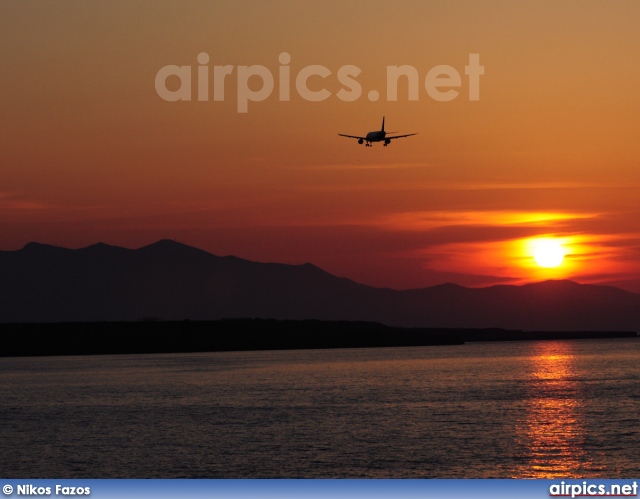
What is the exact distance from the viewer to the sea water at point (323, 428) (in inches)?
2327

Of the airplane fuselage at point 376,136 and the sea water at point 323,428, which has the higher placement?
the airplane fuselage at point 376,136

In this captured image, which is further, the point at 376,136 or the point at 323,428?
the point at 376,136

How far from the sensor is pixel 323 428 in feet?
251

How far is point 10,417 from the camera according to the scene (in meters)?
89.9

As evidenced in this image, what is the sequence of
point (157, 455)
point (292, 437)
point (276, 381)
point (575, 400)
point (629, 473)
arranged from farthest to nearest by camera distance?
point (276, 381) → point (575, 400) → point (292, 437) → point (157, 455) → point (629, 473)

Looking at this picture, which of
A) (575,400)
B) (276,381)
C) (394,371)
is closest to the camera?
(575,400)

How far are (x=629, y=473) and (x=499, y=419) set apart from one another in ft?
90.3

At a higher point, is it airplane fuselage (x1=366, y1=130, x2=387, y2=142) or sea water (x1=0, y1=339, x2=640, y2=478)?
airplane fuselage (x1=366, y1=130, x2=387, y2=142)

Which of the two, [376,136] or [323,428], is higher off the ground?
[376,136]

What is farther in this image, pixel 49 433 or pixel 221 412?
pixel 221 412

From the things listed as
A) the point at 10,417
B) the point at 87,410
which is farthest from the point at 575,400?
the point at 10,417

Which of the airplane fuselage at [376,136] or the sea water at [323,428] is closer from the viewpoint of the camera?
the sea water at [323,428]

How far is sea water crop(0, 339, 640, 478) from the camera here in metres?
59.1

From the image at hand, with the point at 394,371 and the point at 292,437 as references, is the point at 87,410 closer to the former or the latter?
the point at 292,437
